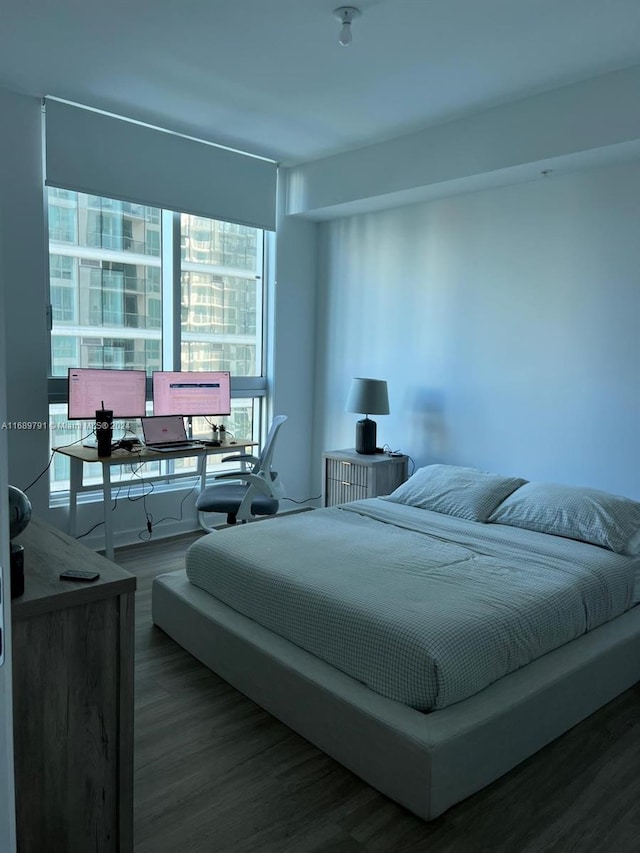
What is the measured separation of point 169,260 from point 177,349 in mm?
649

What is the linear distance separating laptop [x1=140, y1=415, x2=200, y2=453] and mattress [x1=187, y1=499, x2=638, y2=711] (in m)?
1.21

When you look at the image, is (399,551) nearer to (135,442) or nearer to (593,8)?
(135,442)

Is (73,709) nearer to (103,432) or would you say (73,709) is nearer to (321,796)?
(321,796)

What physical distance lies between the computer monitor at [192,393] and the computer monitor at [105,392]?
135 millimetres

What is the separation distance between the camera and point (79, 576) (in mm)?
1542

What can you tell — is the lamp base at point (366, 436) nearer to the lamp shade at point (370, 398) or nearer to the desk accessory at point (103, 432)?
the lamp shade at point (370, 398)

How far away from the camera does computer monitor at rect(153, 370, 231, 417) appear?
4.45 m

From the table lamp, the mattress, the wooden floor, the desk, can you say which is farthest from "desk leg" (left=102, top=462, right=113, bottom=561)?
the table lamp

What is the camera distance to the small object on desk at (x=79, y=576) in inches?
60.4

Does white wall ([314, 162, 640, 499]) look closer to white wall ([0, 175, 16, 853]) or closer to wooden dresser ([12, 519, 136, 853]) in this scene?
wooden dresser ([12, 519, 136, 853])

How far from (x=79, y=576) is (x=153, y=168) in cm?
356

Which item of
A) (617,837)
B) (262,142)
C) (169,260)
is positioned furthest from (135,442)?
(617,837)

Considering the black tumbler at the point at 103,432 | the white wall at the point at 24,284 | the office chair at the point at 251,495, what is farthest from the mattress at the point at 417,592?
the white wall at the point at 24,284

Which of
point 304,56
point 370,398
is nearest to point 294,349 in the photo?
point 370,398
